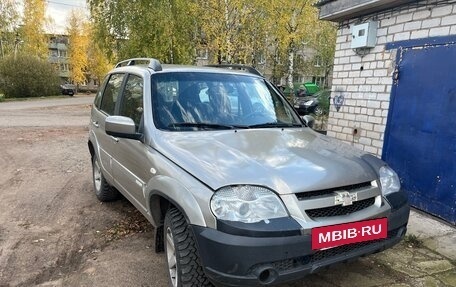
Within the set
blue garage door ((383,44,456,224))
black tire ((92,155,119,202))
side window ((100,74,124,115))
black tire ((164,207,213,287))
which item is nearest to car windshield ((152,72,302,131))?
black tire ((164,207,213,287))

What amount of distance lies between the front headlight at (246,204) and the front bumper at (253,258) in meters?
0.12

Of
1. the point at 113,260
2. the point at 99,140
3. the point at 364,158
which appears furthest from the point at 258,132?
the point at 99,140

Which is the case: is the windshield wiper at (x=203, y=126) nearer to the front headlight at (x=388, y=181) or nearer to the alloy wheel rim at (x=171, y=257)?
the alloy wheel rim at (x=171, y=257)

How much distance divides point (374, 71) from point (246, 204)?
3.95 metres

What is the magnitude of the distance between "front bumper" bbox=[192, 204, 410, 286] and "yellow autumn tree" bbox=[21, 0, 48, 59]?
4212cm

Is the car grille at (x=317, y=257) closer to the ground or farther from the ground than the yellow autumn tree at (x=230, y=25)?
closer to the ground

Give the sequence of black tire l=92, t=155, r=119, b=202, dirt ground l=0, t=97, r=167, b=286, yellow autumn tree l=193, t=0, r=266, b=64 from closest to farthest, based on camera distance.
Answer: dirt ground l=0, t=97, r=167, b=286, black tire l=92, t=155, r=119, b=202, yellow autumn tree l=193, t=0, r=266, b=64

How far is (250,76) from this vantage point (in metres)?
3.91

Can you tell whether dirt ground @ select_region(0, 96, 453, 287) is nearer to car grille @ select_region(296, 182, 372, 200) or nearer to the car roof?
car grille @ select_region(296, 182, 372, 200)

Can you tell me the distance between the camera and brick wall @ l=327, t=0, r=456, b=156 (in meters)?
4.44

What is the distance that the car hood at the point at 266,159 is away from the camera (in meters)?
2.29

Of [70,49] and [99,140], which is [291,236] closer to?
[99,140]

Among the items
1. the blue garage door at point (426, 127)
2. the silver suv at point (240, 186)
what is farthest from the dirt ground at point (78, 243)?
the blue garage door at point (426, 127)

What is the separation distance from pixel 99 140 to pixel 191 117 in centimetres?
200
